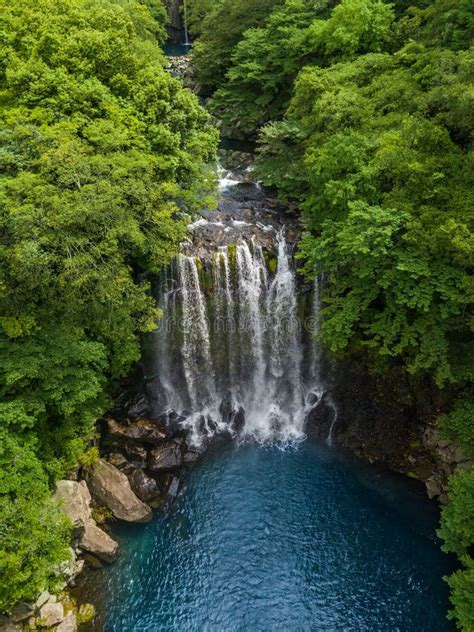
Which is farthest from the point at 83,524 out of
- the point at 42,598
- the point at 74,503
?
the point at 42,598

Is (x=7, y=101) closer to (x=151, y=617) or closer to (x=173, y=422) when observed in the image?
(x=173, y=422)

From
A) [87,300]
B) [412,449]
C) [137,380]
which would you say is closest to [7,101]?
[87,300]

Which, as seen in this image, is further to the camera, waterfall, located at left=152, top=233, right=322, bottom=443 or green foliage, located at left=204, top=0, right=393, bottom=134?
green foliage, located at left=204, top=0, right=393, bottom=134

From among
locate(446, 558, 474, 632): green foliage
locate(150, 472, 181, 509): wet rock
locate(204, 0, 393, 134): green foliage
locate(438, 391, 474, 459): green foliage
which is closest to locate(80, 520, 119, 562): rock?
locate(150, 472, 181, 509): wet rock

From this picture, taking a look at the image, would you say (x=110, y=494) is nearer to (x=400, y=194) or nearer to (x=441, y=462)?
(x=441, y=462)

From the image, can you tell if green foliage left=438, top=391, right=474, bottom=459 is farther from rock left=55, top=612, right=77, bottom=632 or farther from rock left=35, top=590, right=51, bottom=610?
rock left=35, top=590, right=51, bottom=610

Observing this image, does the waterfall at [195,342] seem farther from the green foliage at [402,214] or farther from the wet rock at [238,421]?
the green foliage at [402,214]
